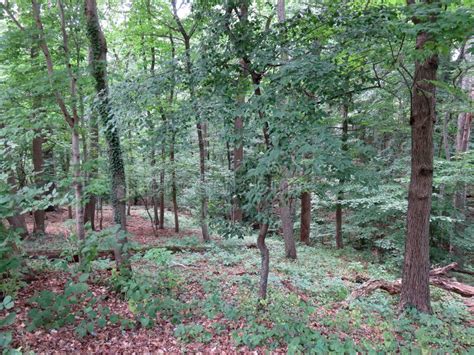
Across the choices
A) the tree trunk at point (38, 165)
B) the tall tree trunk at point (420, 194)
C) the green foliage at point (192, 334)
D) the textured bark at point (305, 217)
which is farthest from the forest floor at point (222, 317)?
the tree trunk at point (38, 165)

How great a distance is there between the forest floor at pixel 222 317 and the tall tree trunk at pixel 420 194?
424 millimetres

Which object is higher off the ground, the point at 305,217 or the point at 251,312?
the point at 251,312

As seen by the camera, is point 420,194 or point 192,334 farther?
point 420,194

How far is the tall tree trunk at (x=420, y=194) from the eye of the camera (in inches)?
191

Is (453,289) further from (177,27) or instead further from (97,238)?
(177,27)

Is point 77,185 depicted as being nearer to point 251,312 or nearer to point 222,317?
point 222,317

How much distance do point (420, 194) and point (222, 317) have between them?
11.9 ft

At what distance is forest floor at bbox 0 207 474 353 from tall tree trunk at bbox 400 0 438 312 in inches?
16.7

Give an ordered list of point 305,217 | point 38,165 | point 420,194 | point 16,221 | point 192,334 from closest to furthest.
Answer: point 192,334 → point 420,194 → point 16,221 → point 38,165 → point 305,217

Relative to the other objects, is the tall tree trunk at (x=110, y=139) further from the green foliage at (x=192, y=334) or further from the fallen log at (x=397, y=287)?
the fallen log at (x=397, y=287)

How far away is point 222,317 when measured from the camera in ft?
14.0

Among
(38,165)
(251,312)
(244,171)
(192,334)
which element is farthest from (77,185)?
(38,165)

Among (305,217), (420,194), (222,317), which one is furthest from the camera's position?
(305,217)

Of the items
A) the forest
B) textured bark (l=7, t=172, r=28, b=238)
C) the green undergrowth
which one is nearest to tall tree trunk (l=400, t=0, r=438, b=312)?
the forest
